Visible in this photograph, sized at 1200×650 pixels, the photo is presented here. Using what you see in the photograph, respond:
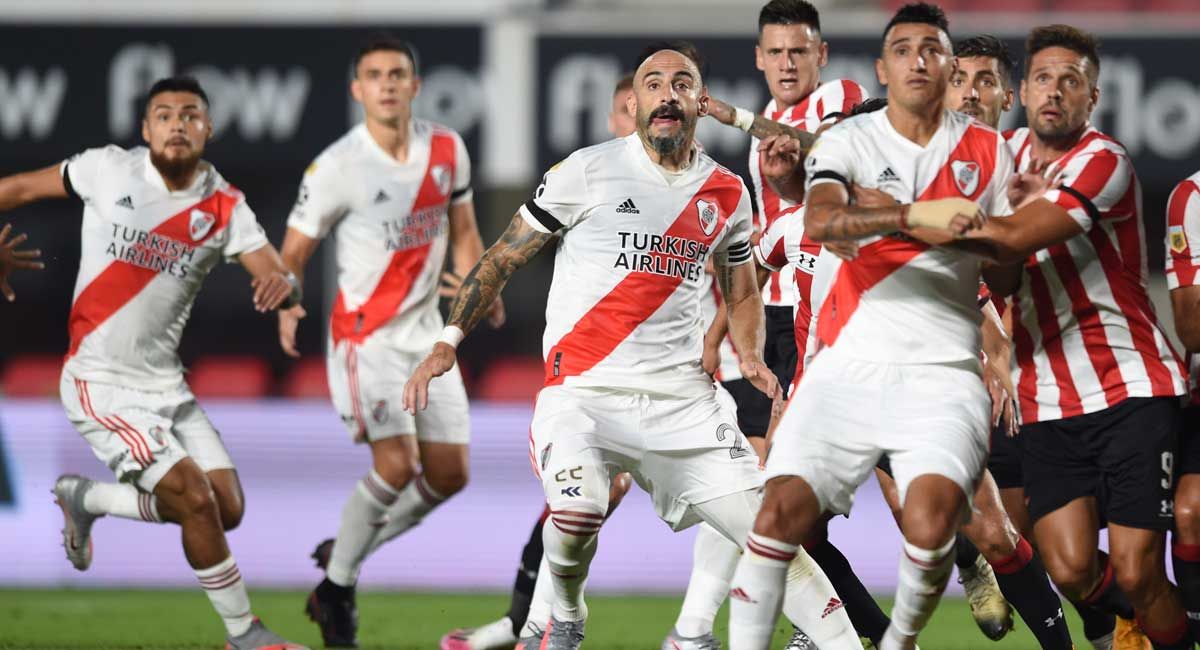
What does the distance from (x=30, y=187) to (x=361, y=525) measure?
224 centimetres

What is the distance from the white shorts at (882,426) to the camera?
5.04 m

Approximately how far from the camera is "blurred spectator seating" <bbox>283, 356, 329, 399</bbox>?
1254cm

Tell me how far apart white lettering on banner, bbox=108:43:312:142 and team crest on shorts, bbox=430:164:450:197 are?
3.84 metres

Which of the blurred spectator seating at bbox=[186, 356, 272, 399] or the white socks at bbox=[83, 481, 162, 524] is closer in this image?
the white socks at bbox=[83, 481, 162, 524]

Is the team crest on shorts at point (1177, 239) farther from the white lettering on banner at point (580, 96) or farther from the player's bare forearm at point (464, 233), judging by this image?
the white lettering on banner at point (580, 96)

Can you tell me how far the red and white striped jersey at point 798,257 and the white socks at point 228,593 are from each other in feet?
8.15

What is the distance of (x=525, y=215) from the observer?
6000mm

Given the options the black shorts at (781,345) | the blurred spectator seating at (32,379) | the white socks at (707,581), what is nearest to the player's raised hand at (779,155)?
the white socks at (707,581)

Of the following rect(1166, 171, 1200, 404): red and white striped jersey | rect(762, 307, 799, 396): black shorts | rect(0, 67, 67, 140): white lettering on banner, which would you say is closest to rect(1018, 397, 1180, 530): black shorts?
rect(1166, 171, 1200, 404): red and white striped jersey

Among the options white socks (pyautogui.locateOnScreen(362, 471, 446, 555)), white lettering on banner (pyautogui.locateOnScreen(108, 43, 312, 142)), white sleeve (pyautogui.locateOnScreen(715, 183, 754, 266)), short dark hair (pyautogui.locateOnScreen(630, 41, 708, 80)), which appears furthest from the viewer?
white lettering on banner (pyautogui.locateOnScreen(108, 43, 312, 142))

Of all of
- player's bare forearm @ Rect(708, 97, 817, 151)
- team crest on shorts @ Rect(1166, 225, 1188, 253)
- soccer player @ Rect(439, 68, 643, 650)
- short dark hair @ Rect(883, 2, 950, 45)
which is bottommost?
soccer player @ Rect(439, 68, 643, 650)

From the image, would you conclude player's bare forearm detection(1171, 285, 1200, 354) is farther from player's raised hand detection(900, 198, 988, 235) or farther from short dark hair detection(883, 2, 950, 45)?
player's raised hand detection(900, 198, 988, 235)

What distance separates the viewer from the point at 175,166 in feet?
23.7

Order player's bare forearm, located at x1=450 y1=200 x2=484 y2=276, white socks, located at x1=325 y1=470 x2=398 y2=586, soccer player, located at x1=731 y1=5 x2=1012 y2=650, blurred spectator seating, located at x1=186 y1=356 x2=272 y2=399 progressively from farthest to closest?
blurred spectator seating, located at x1=186 y1=356 x2=272 y2=399
player's bare forearm, located at x1=450 y1=200 x2=484 y2=276
white socks, located at x1=325 y1=470 x2=398 y2=586
soccer player, located at x1=731 y1=5 x2=1012 y2=650
